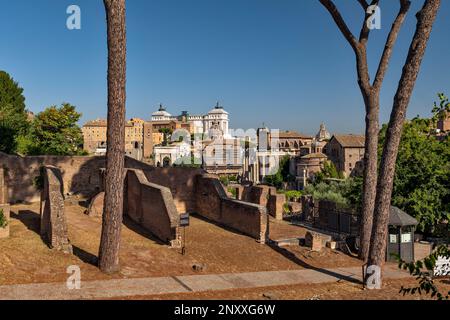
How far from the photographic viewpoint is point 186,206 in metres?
22.4

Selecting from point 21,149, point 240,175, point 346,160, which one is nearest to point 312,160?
point 346,160

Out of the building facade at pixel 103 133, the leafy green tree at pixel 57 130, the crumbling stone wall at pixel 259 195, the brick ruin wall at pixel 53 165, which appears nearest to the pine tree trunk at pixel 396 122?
the crumbling stone wall at pixel 259 195

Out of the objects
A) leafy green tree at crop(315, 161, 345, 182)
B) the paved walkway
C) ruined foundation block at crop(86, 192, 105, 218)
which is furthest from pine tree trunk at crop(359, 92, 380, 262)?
leafy green tree at crop(315, 161, 345, 182)

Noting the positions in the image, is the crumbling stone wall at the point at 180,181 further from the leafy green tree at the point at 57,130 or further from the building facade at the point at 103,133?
the building facade at the point at 103,133

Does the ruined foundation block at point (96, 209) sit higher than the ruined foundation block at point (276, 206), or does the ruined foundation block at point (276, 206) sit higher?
the ruined foundation block at point (96, 209)

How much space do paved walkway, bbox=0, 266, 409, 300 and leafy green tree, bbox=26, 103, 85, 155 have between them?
29987 millimetres

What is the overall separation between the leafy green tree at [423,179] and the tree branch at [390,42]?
644 centimetres

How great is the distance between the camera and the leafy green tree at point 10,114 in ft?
105

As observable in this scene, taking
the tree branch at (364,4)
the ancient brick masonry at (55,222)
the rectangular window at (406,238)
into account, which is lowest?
the rectangular window at (406,238)

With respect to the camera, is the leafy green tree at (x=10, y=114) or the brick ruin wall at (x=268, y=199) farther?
the leafy green tree at (x=10, y=114)

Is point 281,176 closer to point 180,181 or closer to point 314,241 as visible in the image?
point 180,181

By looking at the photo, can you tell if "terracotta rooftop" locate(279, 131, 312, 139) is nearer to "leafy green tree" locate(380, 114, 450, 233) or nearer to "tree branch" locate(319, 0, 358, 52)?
"leafy green tree" locate(380, 114, 450, 233)

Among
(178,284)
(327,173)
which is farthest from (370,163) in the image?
(327,173)

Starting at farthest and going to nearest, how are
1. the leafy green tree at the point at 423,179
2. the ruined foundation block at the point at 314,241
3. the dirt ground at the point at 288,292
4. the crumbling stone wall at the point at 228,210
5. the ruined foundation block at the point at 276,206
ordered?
the ruined foundation block at the point at 276,206, the leafy green tree at the point at 423,179, the crumbling stone wall at the point at 228,210, the ruined foundation block at the point at 314,241, the dirt ground at the point at 288,292
